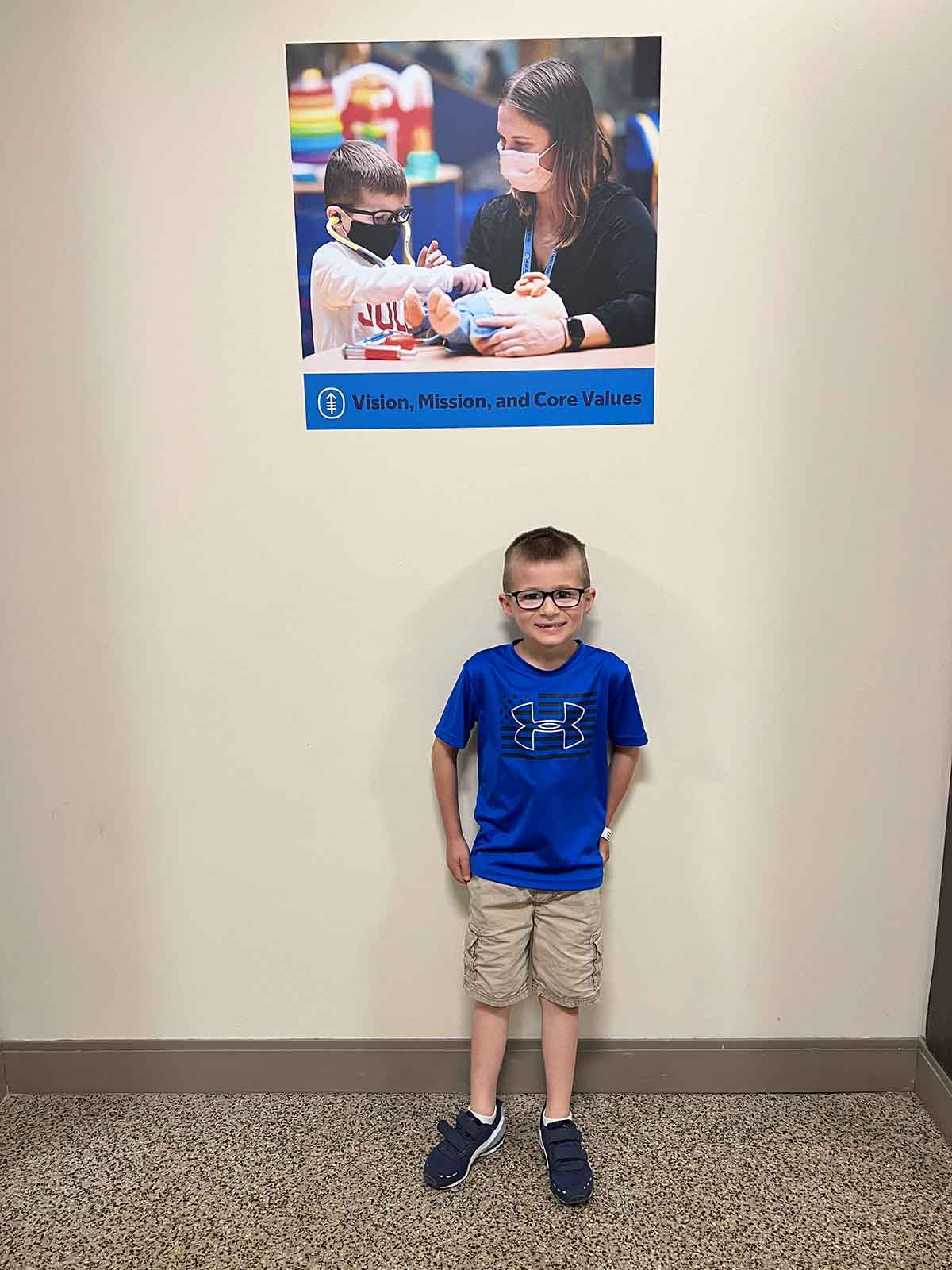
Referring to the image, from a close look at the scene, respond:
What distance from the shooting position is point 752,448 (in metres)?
1.77

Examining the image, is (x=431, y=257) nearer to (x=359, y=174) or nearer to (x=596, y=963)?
(x=359, y=174)

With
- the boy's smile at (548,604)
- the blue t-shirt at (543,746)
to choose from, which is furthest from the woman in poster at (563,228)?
the blue t-shirt at (543,746)

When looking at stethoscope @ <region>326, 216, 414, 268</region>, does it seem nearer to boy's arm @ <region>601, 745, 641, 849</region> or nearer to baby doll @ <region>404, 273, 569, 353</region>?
baby doll @ <region>404, 273, 569, 353</region>

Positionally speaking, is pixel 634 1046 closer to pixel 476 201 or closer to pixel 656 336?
pixel 656 336

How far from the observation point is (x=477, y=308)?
1.73m

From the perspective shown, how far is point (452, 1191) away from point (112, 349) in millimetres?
1666

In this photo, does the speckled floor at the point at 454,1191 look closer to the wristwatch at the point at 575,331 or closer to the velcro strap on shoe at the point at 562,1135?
the velcro strap on shoe at the point at 562,1135

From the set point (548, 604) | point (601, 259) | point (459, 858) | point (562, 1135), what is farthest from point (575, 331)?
point (562, 1135)

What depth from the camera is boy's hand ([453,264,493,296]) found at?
1.72m

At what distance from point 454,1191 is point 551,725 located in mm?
862

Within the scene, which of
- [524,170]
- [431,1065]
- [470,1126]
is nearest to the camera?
[524,170]

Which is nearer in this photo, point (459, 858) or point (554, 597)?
point (554, 597)

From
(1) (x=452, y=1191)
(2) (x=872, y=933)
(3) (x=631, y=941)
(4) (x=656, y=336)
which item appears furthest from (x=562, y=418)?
(1) (x=452, y=1191)

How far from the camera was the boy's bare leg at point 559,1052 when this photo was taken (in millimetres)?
1824
